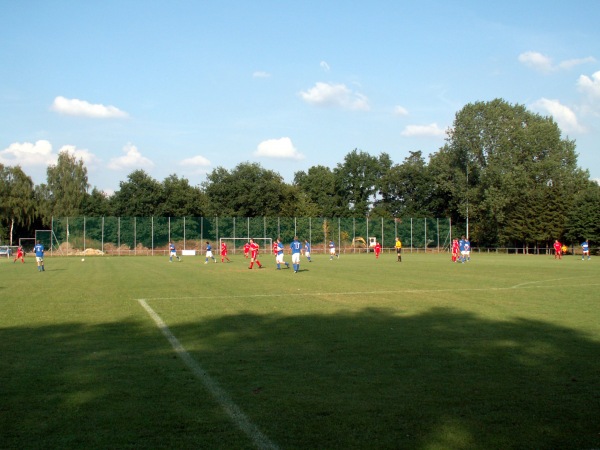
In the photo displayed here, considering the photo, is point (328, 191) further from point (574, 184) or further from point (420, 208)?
point (574, 184)

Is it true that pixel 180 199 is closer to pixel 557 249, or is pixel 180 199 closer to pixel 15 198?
pixel 15 198

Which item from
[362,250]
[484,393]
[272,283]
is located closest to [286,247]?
[362,250]

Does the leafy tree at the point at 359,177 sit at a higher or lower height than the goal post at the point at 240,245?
higher

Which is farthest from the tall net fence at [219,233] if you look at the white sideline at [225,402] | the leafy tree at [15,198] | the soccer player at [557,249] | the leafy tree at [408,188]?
the white sideline at [225,402]

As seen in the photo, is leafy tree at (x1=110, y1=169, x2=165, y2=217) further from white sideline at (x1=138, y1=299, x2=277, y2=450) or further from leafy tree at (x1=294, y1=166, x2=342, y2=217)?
white sideline at (x1=138, y1=299, x2=277, y2=450)

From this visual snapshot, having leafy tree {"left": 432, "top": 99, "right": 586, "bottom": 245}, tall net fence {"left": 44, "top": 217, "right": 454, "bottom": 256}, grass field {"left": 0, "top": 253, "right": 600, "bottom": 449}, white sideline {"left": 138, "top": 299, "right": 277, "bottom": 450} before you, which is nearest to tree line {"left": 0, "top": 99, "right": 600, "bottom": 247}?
leafy tree {"left": 432, "top": 99, "right": 586, "bottom": 245}

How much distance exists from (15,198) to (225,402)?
3199 inches

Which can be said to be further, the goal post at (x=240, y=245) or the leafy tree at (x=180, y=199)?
the leafy tree at (x=180, y=199)

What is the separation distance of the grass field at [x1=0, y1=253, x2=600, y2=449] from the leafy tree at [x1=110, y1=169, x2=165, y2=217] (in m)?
66.8

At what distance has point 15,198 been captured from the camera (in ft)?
258

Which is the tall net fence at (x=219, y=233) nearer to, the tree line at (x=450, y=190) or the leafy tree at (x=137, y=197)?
the tree line at (x=450, y=190)

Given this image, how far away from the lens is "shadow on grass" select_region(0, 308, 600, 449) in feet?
17.1

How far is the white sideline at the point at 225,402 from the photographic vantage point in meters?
5.09

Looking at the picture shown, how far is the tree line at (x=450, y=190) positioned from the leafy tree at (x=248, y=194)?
15cm
